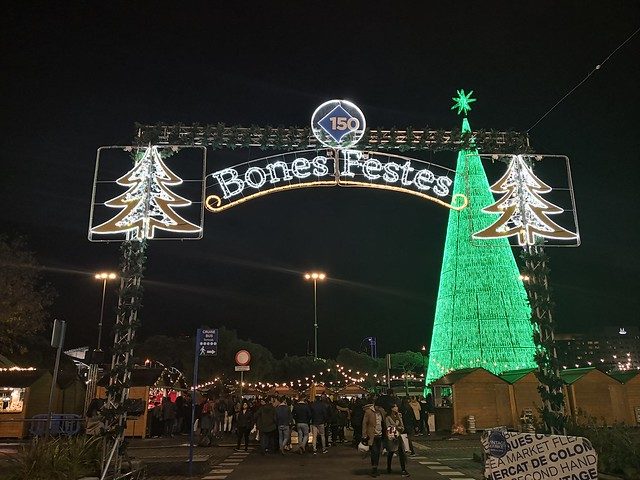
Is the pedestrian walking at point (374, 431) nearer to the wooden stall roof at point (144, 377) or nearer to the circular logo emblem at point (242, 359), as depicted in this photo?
the circular logo emblem at point (242, 359)

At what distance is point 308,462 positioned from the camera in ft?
45.6

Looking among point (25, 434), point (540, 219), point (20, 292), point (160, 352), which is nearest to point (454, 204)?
point (540, 219)

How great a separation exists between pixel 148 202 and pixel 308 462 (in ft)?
25.3

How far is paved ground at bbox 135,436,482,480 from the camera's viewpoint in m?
11.6

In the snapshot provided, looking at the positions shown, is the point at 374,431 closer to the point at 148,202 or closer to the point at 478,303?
the point at 148,202

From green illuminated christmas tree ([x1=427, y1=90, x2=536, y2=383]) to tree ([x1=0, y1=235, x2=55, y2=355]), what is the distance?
20.5m

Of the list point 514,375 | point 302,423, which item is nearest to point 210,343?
point 302,423

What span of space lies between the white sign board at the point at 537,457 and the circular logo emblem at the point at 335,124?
769 centimetres

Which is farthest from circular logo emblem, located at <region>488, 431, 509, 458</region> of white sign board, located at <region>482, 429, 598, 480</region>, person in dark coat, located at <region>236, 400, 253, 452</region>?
person in dark coat, located at <region>236, 400, 253, 452</region>

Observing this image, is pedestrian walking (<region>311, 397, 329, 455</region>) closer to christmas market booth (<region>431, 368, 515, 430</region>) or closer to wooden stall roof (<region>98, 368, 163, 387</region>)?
christmas market booth (<region>431, 368, 515, 430</region>)

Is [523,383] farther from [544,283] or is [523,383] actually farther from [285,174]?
[285,174]

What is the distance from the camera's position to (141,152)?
42.8 feet

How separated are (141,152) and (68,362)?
2431 centimetres

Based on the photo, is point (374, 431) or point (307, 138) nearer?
point (374, 431)
